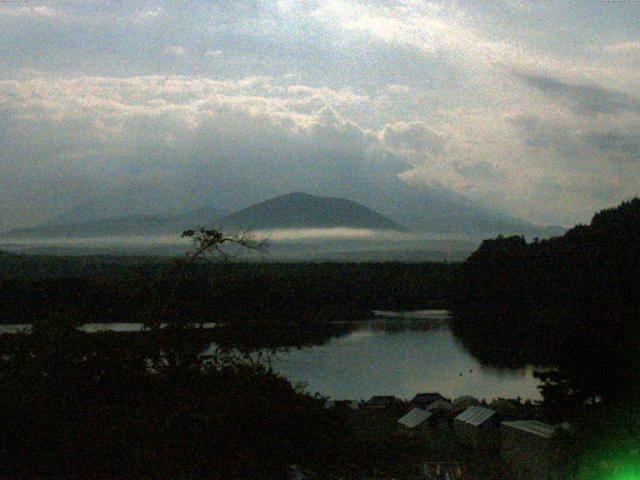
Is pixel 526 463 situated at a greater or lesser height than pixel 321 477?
lesser

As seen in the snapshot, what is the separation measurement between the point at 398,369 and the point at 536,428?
10156 millimetres

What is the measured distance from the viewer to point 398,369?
16875mm

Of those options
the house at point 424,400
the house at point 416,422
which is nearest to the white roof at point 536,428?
the house at point 416,422

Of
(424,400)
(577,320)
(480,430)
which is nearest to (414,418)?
(480,430)

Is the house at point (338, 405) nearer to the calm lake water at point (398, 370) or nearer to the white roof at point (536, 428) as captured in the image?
the calm lake water at point (398, 370)

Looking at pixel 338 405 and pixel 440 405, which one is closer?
pixel 338 405

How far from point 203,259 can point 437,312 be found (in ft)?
91.9

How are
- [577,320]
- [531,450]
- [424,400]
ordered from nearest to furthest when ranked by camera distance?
[577,320]
[531,450]
[424,400]

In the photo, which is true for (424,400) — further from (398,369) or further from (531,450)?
(531,450)

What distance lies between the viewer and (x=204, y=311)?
13.8ft

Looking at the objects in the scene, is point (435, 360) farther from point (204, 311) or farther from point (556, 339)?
point (204, 311)

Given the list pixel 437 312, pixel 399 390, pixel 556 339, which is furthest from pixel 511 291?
pixel 556 339

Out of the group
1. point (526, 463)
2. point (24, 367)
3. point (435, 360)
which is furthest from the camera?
point (435, 360)

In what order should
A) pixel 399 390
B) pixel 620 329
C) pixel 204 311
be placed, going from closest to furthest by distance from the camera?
pixel 204 311
pixel 620 329
pixel 399 390
